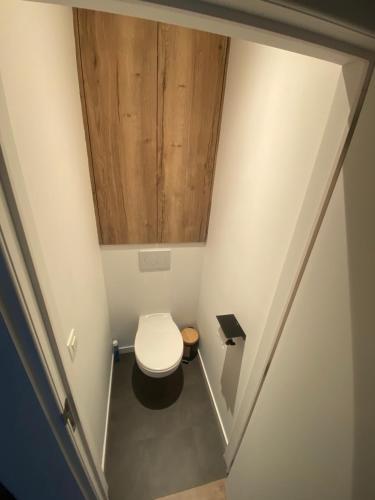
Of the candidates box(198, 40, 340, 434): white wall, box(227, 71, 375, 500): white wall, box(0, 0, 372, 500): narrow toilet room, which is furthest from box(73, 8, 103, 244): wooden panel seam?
box(227, 71, 375, 500): white wall


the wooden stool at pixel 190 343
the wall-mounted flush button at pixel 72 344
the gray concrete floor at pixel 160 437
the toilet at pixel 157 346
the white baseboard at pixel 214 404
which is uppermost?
the wall-mounted flush button at pixel 72 344

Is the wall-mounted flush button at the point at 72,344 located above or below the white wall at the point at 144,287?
above

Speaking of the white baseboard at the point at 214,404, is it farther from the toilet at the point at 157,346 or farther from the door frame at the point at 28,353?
the door frame at the point at 28,353

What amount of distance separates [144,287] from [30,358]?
1.25m

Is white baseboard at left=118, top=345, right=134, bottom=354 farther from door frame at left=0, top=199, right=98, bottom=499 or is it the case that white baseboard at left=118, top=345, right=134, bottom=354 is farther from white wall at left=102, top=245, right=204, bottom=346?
door frame at left=0, top=199, right=98, bottom=499

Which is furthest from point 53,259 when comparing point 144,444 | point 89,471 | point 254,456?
point 144,444

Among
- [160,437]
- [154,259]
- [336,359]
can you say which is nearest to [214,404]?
[160,437]

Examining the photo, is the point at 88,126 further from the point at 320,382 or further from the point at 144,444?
the point at 144,444

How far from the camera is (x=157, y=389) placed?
5.67 ft

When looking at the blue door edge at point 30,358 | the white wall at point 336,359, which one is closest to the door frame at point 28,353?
the blue door edge at point 30,358

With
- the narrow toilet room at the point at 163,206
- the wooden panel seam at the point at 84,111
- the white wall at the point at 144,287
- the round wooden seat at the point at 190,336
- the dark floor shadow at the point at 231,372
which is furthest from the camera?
the round wooden seat at the point at 190,336

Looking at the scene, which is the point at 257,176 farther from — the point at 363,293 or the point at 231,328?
the point at 231,328

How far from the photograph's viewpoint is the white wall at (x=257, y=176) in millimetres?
670

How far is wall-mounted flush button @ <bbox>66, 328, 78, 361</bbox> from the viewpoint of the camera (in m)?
0.78
